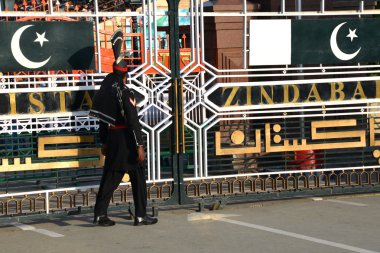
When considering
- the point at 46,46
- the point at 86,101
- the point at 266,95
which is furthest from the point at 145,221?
the point at 266,95

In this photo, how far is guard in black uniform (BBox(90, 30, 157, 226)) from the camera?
10.1 metres

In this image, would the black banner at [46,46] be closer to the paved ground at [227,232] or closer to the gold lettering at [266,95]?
the paved ground at [227,232]

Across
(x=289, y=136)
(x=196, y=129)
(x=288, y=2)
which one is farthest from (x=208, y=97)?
(x=288, y=2)

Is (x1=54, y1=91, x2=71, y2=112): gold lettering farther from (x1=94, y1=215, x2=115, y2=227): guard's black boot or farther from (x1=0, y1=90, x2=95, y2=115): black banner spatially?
(x1=94, y1=215, x2=115, y2=227): guard's black boot

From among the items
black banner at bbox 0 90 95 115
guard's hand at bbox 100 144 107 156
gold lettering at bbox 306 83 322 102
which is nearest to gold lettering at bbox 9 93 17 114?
black banner at bbox 0 90 95 115

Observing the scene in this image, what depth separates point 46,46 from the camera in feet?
34.4

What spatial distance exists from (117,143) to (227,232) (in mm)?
1618

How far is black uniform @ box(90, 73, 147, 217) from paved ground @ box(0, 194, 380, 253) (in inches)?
14.1

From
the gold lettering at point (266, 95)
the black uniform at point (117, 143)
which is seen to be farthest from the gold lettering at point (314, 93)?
the black uniform at point (117, 143)

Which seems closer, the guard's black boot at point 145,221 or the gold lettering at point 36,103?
the guard's black boot at point 145,221

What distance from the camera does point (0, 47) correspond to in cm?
1026

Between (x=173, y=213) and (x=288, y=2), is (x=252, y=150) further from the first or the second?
(x=288, y=2)

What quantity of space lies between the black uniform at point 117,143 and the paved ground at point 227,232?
36 cm

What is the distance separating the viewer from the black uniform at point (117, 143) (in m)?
10.2
